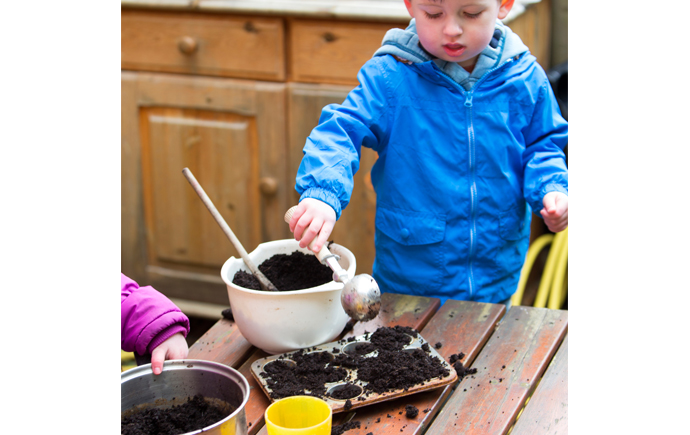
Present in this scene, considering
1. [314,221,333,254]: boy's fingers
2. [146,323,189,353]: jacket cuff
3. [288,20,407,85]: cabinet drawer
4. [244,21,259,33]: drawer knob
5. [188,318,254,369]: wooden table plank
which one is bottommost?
[188,318,254,369]: wooden table plank

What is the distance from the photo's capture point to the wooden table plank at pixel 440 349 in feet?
2.72

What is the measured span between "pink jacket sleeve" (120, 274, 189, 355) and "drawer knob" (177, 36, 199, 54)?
4.37 ft

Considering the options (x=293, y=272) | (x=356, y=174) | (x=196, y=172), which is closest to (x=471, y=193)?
(x=293, y=272)

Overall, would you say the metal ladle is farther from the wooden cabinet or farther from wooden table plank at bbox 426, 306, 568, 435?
the wooden cabinet

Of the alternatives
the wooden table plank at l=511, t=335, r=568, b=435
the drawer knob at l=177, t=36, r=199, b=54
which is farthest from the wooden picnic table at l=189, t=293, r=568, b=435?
the drawer knob at l=177, t=36, r=199, b=54

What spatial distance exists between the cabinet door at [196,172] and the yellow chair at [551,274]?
2.65 feet

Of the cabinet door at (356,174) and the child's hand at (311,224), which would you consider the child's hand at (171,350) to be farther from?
the cabinet door at (356,174)

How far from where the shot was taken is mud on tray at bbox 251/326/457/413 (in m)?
0.86

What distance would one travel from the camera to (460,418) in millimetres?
845

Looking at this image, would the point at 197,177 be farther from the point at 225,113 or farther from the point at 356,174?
the point at 356,174

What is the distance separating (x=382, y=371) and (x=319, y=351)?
114 mm

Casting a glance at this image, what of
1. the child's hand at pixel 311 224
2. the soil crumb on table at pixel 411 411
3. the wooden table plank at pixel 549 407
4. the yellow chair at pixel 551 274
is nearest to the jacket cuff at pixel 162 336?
the child's hand at pixel 311 224
